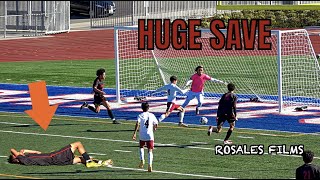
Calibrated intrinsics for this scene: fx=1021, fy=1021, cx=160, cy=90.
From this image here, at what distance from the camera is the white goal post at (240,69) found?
36344 millimetres

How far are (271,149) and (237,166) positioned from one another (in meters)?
2.55

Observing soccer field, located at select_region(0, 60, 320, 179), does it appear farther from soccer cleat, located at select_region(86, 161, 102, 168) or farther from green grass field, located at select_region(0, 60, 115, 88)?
green grass field, located at select_region(0, 60, 115, 88)

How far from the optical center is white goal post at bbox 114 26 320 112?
1431 inches

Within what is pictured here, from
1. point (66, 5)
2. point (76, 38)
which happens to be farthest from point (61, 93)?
point (66, 5)

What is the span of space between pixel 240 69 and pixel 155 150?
1805 cm

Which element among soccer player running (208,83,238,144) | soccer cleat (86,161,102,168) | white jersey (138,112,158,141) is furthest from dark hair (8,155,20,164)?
soccer player running (208,83,238,144)

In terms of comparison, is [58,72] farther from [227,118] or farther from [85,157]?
[85,157]

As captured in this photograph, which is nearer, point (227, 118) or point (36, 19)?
point (227, 118)

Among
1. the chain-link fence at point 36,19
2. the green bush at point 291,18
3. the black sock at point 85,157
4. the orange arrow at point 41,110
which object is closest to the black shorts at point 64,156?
the black sock at point 85,157

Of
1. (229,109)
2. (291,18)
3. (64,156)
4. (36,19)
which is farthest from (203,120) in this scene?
(36,19)

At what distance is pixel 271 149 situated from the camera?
26.1 meters

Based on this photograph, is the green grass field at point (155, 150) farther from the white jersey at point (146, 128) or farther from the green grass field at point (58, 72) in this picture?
the green grass field at point (58, 72)

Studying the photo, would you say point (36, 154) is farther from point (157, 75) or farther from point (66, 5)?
point (66, 5)

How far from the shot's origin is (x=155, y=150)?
2619 cm
